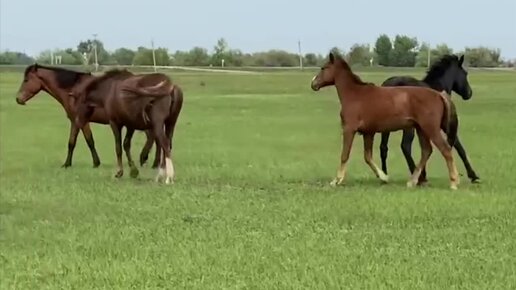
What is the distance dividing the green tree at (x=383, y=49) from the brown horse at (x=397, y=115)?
215 ft

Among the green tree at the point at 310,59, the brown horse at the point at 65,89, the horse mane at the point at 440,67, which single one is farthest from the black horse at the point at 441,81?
the green tree at the point at 310,59

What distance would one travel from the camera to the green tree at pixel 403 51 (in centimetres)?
7769

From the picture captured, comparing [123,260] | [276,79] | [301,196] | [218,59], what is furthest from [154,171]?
[218,59]

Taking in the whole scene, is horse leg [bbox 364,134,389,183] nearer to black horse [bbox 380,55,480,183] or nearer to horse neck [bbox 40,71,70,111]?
black horse [bbox 380,55,480,183]

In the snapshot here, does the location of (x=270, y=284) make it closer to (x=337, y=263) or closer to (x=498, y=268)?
(x=337, y=263)

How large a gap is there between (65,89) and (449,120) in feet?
21.5

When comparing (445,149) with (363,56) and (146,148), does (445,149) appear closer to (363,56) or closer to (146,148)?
(146,148)

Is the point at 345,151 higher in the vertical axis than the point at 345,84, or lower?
lower

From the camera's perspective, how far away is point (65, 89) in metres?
16.4

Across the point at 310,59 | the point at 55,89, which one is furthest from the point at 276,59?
the point at 55,89

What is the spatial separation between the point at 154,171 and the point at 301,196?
4.19 metres

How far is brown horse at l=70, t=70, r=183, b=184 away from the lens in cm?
1387

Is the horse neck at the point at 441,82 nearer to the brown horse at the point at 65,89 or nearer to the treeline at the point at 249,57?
the brown horse at the point at 65,89

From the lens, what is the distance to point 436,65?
14.6m
